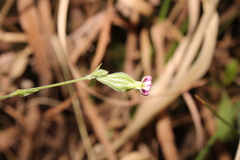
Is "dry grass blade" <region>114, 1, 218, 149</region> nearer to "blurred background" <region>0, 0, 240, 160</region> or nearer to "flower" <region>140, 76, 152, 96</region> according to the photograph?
"blurred background" <region>0, 0, 240, 160</region>

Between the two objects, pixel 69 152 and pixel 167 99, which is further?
pixel 69 152

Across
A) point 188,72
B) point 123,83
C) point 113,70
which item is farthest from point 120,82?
point 113,70

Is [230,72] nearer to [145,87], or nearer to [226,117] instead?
[226,117]

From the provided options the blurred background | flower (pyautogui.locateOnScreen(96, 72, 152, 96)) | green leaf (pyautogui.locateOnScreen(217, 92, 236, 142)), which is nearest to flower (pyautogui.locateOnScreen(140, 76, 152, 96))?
flower (pyautogui.locateOnScreen(96, 72, 152, 96))

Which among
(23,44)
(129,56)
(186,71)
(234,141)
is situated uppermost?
(23,44)

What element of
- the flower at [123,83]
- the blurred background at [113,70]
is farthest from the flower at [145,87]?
the blurred background at [113,70]

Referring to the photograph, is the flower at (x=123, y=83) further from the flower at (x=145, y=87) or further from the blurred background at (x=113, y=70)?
the blurred background at (x=113, y=70)

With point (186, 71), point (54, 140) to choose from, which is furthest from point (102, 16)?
point (54, 140)

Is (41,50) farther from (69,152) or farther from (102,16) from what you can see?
(69,152)
